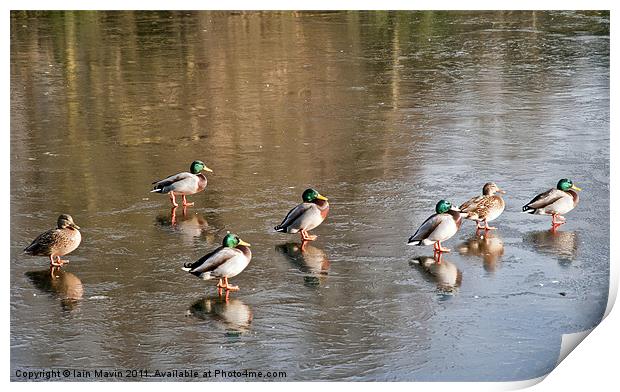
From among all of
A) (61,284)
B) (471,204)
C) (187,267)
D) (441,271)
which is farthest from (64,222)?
(471,204)

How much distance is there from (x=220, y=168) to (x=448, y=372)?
4373mm

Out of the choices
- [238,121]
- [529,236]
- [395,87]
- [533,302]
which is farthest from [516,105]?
[533,302]

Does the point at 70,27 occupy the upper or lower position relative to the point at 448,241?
upper

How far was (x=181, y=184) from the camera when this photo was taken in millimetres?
9234

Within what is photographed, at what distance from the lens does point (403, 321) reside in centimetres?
693

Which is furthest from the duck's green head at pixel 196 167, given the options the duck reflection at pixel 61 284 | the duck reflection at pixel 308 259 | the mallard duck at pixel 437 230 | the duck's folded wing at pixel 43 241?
the mallard duck at pixel 437 230

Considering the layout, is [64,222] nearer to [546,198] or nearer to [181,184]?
[181,184]

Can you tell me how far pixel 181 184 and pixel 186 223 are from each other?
487mm

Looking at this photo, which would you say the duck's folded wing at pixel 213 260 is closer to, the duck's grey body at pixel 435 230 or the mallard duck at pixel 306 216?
the mallard duck at pixel 306 216

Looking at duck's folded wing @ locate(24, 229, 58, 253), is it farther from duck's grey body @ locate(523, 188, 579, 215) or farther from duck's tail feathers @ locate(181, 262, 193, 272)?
duck's grey body @ locate(523, 188, 579, 215)

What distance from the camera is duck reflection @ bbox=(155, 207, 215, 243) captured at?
8602mm

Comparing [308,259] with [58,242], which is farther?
[308,259]

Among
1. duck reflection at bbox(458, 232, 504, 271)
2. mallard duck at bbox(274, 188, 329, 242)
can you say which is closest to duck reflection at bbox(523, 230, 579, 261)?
duck reflection at bbox(458, 232, 504, 271)

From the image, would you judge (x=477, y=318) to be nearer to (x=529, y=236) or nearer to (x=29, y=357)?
(x=529, y=236)
